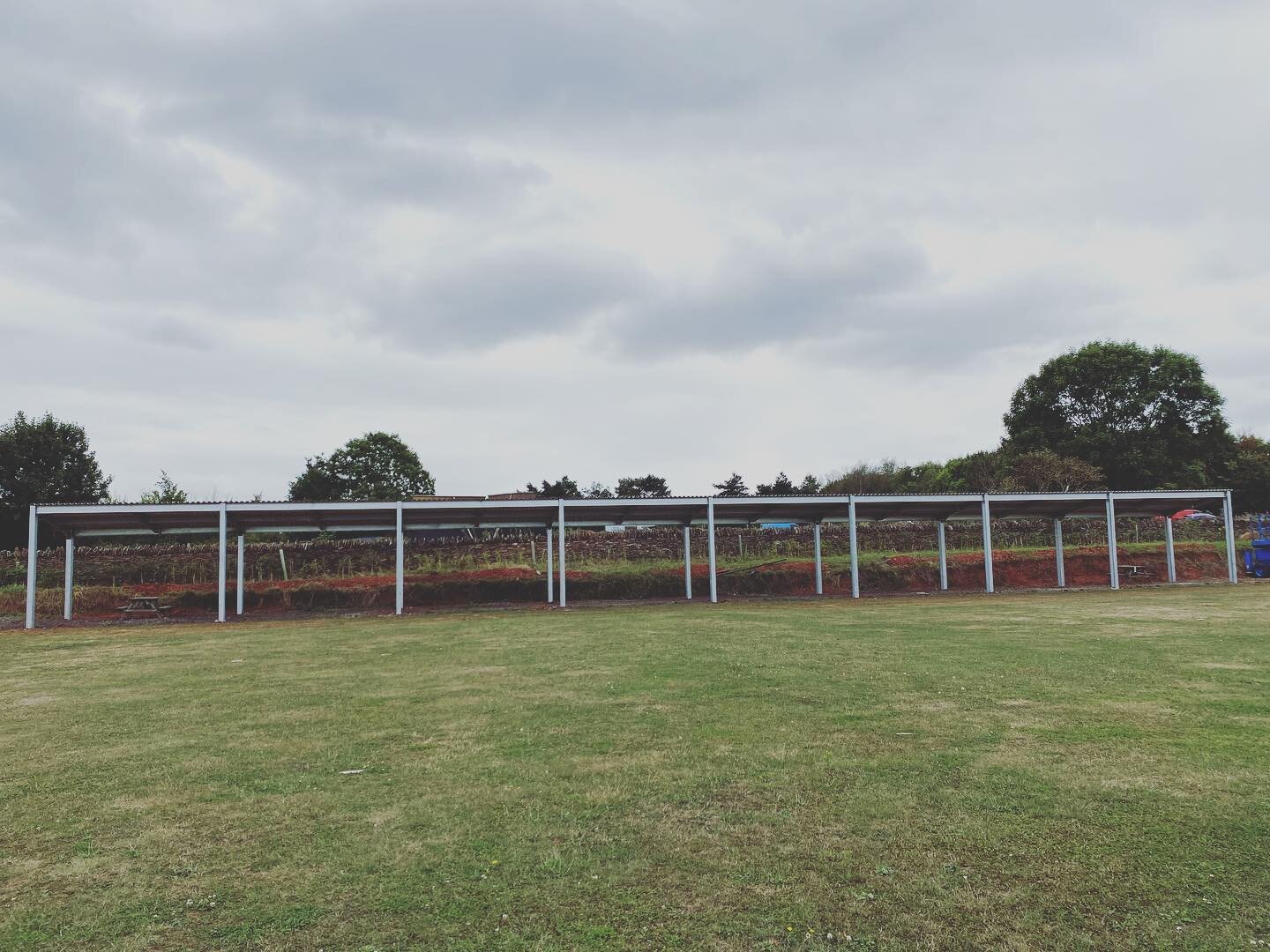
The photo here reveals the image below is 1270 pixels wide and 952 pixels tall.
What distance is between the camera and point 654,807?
4.49 m

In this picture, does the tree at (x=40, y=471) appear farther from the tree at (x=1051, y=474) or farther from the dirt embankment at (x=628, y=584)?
the tree at (x=1051, y=474)

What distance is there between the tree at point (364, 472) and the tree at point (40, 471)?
12.1m

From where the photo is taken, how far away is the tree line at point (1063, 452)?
39.2m

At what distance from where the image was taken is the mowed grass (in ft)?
10.5

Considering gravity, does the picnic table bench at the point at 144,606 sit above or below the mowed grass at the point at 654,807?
below

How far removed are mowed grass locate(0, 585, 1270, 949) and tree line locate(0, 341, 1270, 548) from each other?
32.9m

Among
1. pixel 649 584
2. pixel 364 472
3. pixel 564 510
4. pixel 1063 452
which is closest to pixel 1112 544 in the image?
pixel 649 584

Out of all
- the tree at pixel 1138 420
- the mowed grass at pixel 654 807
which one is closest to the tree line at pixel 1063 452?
the tree at pixel 1138 420

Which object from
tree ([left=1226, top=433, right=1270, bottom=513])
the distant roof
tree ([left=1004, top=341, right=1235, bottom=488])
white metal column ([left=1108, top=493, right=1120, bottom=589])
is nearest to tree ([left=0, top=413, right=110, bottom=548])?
the distant roof

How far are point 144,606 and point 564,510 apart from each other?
1231 cm

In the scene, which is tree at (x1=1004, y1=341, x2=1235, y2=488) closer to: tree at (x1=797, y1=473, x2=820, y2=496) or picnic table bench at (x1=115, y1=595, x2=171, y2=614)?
tree at (x1=797, y1=473, x2=820, y2=496)

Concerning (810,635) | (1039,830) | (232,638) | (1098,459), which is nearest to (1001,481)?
(1098,459)

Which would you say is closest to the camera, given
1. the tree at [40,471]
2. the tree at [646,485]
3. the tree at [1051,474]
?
the tree at [40,471]

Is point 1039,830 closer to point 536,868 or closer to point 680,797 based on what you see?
point 680,797
